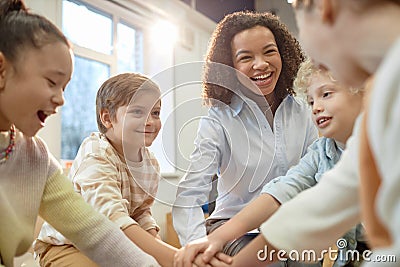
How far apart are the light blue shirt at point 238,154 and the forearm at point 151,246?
0.61 feet

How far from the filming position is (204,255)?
3.37 feet

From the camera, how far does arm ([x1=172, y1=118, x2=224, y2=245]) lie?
1301 millimetres

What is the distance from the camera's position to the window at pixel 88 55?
2547 millimetres

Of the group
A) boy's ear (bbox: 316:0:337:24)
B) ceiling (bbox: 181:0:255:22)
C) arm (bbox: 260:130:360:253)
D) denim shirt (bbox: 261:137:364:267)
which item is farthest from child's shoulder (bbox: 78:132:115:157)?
ceiling (bbox: 181:0:255:22)

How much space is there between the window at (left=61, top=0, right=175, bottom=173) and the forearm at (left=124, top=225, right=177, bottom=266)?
4.81ft

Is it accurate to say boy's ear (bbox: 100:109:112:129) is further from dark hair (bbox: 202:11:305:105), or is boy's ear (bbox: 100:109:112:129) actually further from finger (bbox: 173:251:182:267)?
finger (bbox: 173:251:182:267)

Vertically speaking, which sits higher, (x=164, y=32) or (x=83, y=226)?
(x=164, y=32)

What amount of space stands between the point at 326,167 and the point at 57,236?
2.43ft

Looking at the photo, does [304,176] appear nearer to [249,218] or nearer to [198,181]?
[249,218]

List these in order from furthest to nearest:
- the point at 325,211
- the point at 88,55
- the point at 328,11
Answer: the point at 88,55 < the point at 325,211 < the point at 328,11

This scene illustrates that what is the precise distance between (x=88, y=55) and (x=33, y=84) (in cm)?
199

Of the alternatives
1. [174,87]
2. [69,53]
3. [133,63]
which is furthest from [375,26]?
→ [133,63]

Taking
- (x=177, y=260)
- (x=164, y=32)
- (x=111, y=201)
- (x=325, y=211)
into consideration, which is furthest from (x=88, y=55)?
(x=325, y=211)

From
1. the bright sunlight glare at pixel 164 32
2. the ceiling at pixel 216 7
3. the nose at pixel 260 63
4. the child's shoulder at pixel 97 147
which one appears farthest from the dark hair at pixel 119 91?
the ceiling at pixel 216 7
